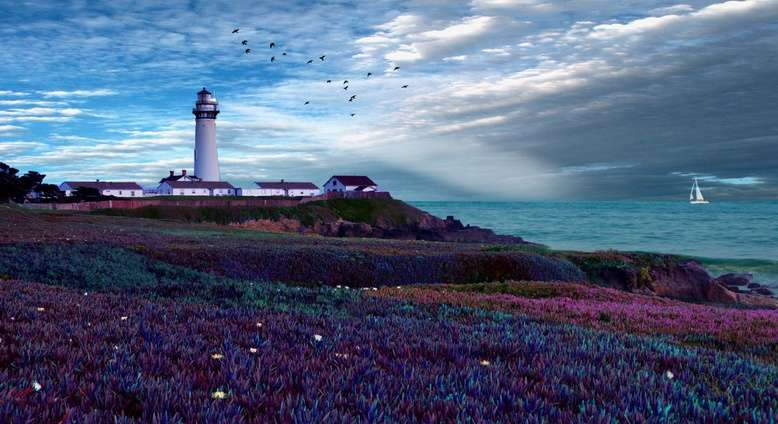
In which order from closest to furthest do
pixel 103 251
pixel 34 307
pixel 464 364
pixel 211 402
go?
pixel 211 402
pixel 464 364
pixel 34 307
pixel 103 251

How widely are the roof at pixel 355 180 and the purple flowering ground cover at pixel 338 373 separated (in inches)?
6057

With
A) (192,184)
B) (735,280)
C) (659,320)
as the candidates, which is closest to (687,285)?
(735,280)

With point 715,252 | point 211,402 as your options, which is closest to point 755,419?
point 211,402

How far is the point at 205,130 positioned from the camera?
4515 inches

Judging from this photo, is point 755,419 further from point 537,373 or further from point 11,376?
→ point 11,376

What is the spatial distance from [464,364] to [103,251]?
20.1 metres

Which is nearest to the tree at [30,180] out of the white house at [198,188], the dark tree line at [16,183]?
the dark tree line at [16,183]

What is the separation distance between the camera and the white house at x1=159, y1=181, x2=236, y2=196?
138750 mm

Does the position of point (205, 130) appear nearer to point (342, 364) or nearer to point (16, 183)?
point (16, 183)

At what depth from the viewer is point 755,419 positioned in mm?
4719

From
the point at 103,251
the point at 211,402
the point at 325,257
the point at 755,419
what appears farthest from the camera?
the point at 325,257

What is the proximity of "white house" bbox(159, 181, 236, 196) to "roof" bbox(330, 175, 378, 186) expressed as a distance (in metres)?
30.7

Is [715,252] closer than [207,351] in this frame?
No

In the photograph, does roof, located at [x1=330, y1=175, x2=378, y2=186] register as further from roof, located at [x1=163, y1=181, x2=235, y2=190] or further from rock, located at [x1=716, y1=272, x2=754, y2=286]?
rock, located at [x1=716, y1=272, x2=754, y2=286]
